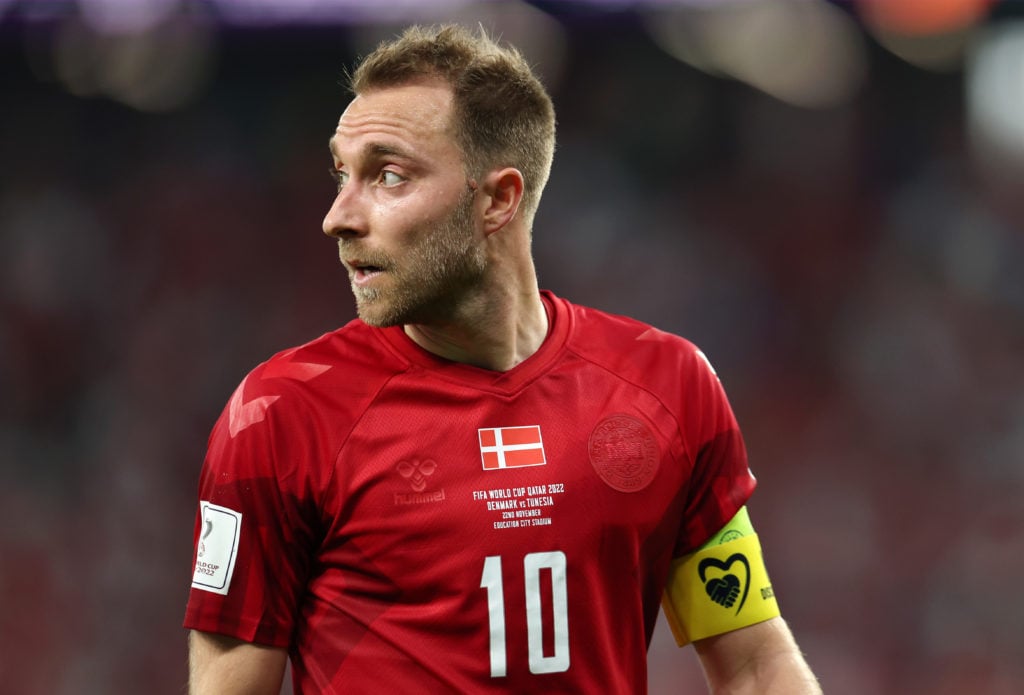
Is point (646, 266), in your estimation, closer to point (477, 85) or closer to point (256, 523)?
point (477, 85)

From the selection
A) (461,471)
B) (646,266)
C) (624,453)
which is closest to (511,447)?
(461,471)

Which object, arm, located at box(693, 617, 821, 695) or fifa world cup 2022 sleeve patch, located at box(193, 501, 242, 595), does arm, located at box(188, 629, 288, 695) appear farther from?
arm, located at box(693, 617, 821, 695)

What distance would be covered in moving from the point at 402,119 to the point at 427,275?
27 cm

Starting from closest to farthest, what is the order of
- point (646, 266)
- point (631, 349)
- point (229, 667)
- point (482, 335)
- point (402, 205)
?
point (229, 667)
point (402, 205)
point (482, 335)
point (631, 349)
point (646, 266)

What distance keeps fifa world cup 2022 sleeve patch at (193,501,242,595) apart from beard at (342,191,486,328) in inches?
16.0

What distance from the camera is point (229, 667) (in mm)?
2068

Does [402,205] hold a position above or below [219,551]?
above

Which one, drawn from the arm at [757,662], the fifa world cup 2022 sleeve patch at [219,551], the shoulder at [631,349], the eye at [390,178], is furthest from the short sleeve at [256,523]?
the arm at [757,662]

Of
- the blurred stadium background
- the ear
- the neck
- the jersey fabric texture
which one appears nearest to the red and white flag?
the jersey fabric texture

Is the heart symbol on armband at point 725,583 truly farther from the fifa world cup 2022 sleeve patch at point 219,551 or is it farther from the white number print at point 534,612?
the fifa world cup 2022 sleeve patch at point 219,551

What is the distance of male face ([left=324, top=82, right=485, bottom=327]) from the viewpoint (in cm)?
217

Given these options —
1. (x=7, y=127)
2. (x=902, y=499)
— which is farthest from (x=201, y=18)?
(x=902, y=499)

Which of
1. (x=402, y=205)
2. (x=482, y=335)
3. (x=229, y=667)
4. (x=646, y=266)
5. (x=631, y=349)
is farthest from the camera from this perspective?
(x=646, y=266)

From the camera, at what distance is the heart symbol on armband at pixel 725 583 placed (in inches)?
93.0
